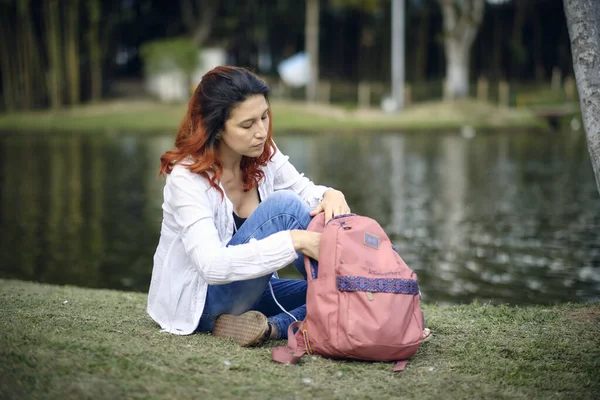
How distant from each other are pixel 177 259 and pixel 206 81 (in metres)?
0.79

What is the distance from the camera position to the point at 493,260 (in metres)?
8.15

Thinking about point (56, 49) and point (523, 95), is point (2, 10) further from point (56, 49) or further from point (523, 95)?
point (523, 95)

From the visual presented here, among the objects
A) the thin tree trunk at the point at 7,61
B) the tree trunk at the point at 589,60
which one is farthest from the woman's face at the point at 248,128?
the thin tree trunk at the point at 7,61

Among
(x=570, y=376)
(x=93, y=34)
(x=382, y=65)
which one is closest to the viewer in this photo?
(x=570, y=376)

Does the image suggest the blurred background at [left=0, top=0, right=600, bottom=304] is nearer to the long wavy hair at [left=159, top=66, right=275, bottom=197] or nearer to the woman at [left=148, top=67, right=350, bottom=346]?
the woman at [left=148, top=67, right=350, bottom=346]

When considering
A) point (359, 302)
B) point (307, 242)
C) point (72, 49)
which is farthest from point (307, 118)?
point (359, 302)

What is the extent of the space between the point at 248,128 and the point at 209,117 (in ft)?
0.59

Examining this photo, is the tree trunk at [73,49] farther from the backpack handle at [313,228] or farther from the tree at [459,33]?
the backpack handle at [313,228]

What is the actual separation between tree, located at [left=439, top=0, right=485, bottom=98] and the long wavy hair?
29071mm

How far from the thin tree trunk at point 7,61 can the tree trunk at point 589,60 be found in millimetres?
29737

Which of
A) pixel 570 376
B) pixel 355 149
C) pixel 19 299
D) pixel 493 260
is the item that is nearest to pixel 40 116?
pixel 355 149

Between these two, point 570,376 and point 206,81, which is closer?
point 570,376

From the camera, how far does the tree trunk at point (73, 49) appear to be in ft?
101

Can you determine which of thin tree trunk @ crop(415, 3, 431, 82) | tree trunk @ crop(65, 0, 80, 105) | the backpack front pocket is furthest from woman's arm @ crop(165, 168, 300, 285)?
thin tree trunk @ crop(415, 3, 431, 82)
